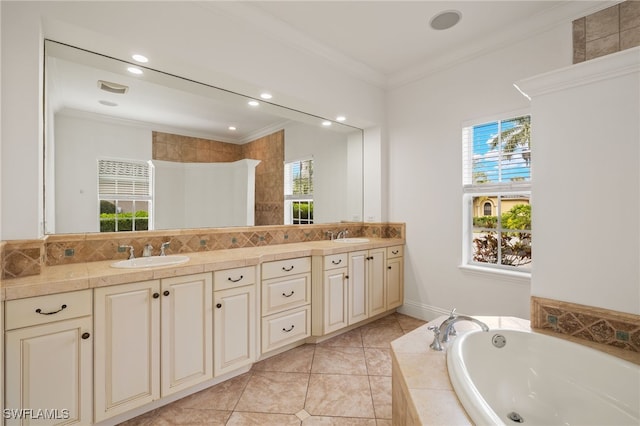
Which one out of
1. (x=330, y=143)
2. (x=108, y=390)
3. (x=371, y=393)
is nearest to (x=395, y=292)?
(x=371, y=393)

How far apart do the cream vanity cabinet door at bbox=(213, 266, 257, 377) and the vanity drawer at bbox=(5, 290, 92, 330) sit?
2.25ft

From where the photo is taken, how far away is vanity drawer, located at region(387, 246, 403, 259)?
3.19 m

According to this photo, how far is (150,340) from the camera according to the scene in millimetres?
1660

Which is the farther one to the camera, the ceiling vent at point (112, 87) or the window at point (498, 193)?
the window at point (498, 193)

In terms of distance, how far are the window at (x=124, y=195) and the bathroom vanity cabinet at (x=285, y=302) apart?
103 cm

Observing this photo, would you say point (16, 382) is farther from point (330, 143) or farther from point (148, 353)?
point (330, 143)

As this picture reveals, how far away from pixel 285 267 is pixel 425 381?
1.43 meters

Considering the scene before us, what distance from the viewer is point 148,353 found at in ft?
5.43

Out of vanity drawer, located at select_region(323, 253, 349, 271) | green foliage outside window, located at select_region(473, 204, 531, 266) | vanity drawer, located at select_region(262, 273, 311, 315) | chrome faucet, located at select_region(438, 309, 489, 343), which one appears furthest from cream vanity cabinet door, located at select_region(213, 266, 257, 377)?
green foliage outside window, located at select_region(473, 204, 531, 266)

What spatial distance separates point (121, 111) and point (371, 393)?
106 inches

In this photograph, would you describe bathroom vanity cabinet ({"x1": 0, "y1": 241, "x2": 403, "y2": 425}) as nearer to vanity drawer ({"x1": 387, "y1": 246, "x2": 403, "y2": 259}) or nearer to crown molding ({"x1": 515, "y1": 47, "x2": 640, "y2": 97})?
vanity drawer ({"x1": 387, "y1": 246, "x2": 403, "y2": 259})

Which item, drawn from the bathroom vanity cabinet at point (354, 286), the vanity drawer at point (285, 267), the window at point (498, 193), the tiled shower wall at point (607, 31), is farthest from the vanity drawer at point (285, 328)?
the tiled shower wall at point (607, 31)

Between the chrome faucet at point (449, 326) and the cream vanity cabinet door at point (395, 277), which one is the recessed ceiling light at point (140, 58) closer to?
the chrome faucet at point (449, 326)

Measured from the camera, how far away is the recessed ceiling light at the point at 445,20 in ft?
7.52
